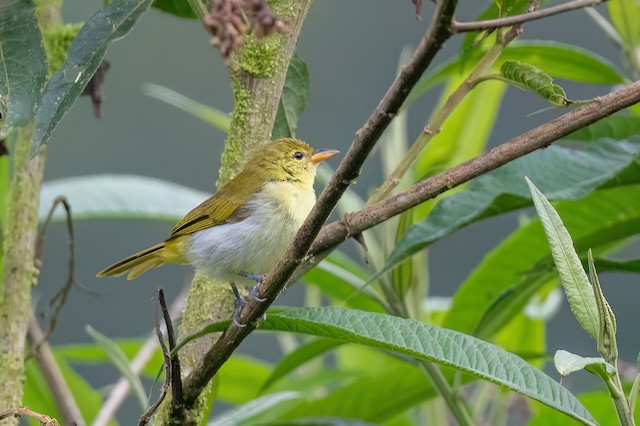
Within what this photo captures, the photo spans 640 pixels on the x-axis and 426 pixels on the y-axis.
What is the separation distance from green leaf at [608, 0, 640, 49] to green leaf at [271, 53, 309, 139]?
88 centimetres

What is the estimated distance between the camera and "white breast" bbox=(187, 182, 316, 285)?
7.20 feet

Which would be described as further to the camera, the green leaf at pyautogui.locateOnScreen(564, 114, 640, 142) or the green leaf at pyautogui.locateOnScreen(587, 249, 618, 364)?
the green leaf at pyautogui.locateOnScreen(564, 114, 640, 142)

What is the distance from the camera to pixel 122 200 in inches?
95.2

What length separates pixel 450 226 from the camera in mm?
1599

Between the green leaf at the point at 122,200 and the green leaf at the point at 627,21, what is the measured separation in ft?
3.69

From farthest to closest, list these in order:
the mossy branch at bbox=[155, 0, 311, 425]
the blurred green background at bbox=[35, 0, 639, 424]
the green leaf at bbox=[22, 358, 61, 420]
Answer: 1. the blurred green background at bbox=[35, 0, 639, 424]
2. the green leaf at bbox=[22, 358, 61, 420]
3. the mossy branch at bbox=[155, 0, 311, 425]

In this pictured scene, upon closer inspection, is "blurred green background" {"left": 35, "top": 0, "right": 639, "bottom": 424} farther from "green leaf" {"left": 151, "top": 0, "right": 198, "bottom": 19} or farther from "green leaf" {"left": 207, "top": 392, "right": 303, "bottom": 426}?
"green leaf" {"left": 151, "top": 0, "right": 198, "bottom": 19}

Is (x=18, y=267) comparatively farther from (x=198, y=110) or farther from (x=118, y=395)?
(x=198, y=110)

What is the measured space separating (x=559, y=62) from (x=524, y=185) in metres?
0.64

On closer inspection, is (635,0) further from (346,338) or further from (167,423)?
(167,423)

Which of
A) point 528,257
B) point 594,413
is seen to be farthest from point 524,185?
point 594,413

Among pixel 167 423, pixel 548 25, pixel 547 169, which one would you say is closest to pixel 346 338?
pixel 167 423

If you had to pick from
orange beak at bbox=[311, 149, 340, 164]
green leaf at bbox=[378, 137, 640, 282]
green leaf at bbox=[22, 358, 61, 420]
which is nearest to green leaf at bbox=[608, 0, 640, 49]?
green leaf at bbox=[378, 137, 640, 282]

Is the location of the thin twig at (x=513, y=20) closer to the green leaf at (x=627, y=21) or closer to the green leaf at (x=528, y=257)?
the green leaf at (x=528, y=257)
